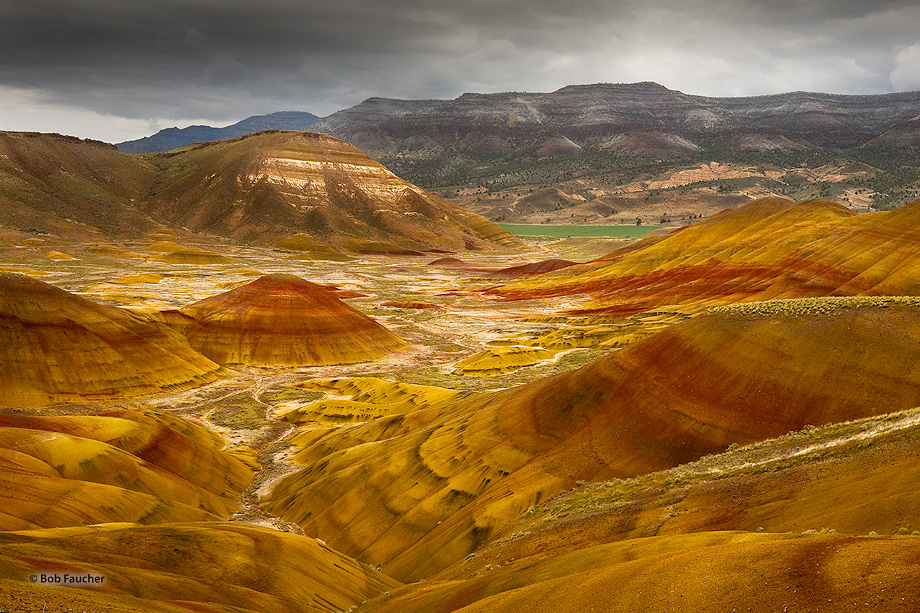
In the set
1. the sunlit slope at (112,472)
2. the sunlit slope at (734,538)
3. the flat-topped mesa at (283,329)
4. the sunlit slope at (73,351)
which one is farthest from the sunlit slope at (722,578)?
the flat-topped mesa at (283,329)

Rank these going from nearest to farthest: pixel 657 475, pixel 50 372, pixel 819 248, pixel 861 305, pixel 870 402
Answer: pixel 657 475 → pixel 870 402 → pixel 861 305 → pixel 50 372 → pixel 819 248

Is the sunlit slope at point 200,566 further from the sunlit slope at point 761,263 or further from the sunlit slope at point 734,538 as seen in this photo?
the sunlit slope at point 761,263

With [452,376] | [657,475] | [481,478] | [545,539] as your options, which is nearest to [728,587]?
[545,539]

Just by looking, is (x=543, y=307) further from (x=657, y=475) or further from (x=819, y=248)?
(x=657, y=475)

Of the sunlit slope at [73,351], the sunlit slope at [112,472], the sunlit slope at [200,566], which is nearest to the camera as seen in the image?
the sunlit slope at [200,566]

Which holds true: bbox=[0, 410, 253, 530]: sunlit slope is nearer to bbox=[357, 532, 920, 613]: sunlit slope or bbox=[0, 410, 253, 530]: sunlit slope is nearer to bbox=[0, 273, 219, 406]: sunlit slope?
bbox=[0, 273, 219, 406]: sunlit slope
